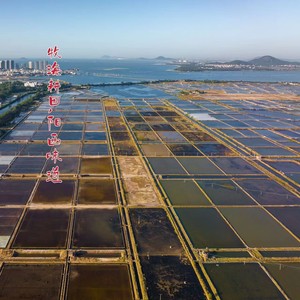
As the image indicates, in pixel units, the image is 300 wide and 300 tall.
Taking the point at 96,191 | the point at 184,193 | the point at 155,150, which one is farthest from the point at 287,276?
the point at 155,150

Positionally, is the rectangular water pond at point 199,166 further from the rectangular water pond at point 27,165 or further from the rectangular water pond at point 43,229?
the rectangular water pond at point 27,165

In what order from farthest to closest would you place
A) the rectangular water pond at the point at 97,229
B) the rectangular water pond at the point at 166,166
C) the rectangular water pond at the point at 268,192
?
the rectangular water pond at the point at 166,166, the rectangular water pond at the point at 268,192, the rectangular water pond at the point at 97,229

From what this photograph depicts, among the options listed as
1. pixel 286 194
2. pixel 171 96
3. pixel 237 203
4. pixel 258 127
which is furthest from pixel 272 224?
pixel 171 96

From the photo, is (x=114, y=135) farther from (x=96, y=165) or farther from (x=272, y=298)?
(x=272, y=298)

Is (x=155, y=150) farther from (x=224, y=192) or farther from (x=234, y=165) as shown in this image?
(x=224, y=192)

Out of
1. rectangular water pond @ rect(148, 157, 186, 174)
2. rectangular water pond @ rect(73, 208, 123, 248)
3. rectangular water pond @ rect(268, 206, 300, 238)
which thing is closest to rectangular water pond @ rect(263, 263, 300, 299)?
rectangular water pond @ rect(268, 206, 300, 238)

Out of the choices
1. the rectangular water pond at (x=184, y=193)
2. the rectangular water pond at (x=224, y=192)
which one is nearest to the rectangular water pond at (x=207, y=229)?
the rectangular water pond at (x=184, y=193)
